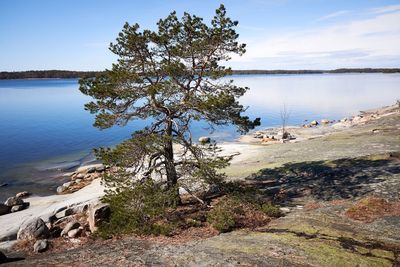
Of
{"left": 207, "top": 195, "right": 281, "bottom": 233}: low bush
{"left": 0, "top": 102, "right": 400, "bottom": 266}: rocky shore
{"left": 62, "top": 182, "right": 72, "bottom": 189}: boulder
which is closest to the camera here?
{"left": 0, "top": 102, "right": 400, "bottom": 266}: rocky shore

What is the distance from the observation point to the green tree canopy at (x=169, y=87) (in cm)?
1822

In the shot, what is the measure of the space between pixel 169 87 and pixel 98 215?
906 centimetres

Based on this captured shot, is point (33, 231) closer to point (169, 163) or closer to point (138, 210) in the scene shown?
point (138, 210)

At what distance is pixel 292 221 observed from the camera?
56.2ft

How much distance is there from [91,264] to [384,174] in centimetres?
1936

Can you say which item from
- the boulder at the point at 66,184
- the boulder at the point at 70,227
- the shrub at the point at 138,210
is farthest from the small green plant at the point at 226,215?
the boulder at the point at 66,184

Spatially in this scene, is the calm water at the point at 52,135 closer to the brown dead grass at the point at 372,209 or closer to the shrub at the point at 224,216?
the shrub at the point at 224,216

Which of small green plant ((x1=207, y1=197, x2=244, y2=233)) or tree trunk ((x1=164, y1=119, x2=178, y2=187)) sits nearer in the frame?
small green plant ((x1=207, y1=197, x2=244, y2=233))

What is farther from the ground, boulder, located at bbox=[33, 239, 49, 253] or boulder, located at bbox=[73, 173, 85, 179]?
boulder, located at bbox=[33, 239, 49, 253]

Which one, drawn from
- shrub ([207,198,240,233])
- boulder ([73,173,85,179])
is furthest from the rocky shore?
boulder ([73,173,85,179])

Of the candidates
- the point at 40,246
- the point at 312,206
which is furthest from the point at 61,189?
the point at 312,206

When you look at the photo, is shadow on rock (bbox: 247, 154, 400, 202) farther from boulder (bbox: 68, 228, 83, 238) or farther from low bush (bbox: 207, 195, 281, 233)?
boulder (bbox: 68, 228, 83, 238)

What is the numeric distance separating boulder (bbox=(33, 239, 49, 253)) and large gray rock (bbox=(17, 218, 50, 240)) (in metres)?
1.25

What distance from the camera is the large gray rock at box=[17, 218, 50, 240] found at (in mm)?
20125
